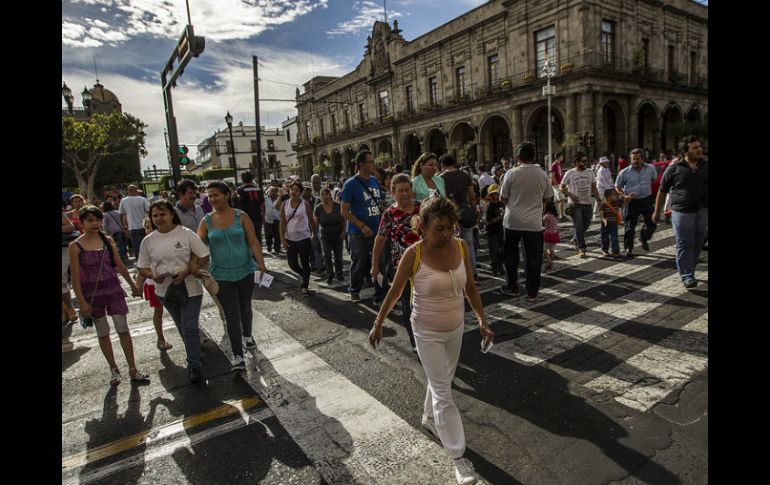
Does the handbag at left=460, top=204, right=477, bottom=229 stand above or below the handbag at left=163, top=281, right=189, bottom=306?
above

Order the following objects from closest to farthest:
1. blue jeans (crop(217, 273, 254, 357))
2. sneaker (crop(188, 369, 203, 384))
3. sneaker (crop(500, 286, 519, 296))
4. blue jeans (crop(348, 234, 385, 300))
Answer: sneaker (crop(188, 369, 203, 384)) < blue jeans (crop(217, 273, 254, 357)) < sneaker (crop(500, 286, 519, 296)) < blue jeans (crop(348, 234, 385, 300))

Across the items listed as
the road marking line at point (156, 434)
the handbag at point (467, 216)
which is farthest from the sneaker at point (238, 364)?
the handbag at point (467, 216)

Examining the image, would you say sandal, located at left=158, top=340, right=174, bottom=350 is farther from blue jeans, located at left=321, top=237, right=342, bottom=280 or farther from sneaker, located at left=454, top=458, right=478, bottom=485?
sneaker, located at left=454, top=458, right=478, bottom=485

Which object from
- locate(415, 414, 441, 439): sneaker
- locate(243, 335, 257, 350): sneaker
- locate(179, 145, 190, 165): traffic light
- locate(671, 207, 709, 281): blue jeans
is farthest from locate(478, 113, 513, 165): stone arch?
locate(415, 414, 441, 439): sneaker

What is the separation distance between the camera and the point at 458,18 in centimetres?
3031

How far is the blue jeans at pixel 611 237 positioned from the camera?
7.92 m

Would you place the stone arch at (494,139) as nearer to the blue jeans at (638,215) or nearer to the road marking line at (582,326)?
the blue jeans at (638,215)

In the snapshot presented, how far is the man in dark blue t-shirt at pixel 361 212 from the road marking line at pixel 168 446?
282 centimetres

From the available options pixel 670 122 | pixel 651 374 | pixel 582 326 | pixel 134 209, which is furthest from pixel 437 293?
pixel 670 122

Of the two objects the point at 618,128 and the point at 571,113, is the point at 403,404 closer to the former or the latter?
the point at 571,113

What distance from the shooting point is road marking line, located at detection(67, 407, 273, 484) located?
114 inches

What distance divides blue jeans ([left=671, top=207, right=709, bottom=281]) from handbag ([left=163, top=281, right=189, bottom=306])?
20.2ft
